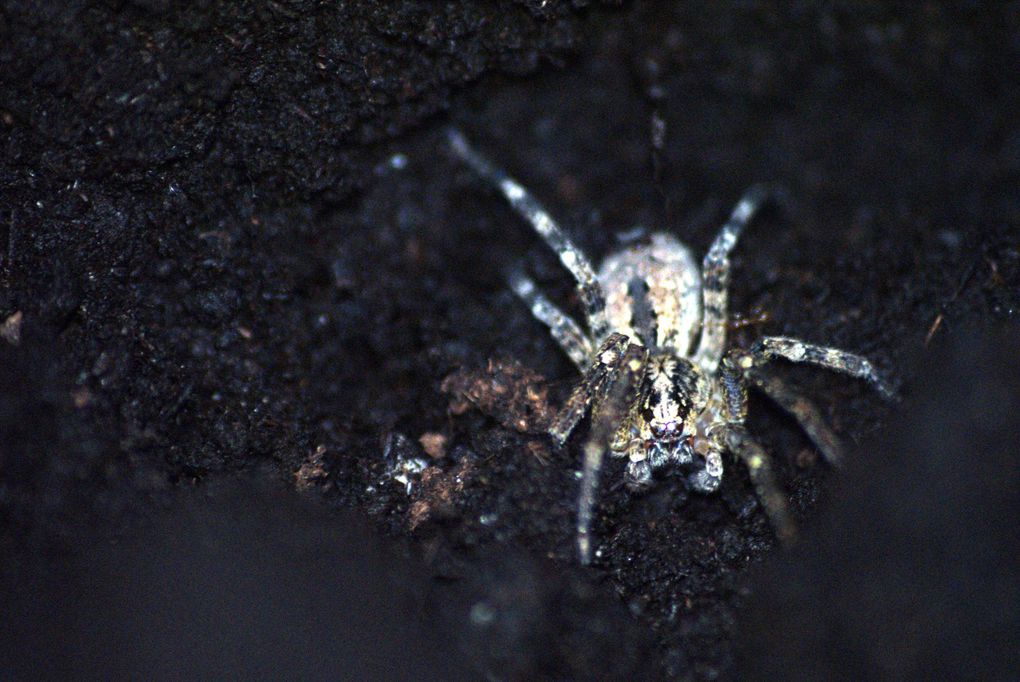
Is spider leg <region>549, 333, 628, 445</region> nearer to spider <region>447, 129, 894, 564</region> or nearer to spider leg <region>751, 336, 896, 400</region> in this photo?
spider <region>447, 129, 894, 564</region>

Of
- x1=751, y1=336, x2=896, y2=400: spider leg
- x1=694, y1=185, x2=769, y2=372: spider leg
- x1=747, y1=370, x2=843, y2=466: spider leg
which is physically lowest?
x1=747, y1=370, x2=843, y2=466: spider leg

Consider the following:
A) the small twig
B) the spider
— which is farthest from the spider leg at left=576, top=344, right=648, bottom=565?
the small twig

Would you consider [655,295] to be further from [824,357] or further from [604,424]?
[604,424]

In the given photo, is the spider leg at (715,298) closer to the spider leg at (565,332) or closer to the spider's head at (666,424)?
the spider's head at (666,424)

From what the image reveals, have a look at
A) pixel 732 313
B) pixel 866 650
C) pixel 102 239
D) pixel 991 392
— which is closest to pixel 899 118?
pixel 732 313

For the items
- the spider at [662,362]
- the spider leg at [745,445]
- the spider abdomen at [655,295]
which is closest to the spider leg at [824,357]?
the spider at [662,362]

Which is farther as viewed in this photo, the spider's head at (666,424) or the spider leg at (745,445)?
the spider's head at (666,424)

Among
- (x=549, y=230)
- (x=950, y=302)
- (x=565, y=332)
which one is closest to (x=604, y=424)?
(x=565, y=332)

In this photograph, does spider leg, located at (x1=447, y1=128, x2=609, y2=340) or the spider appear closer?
the spider
